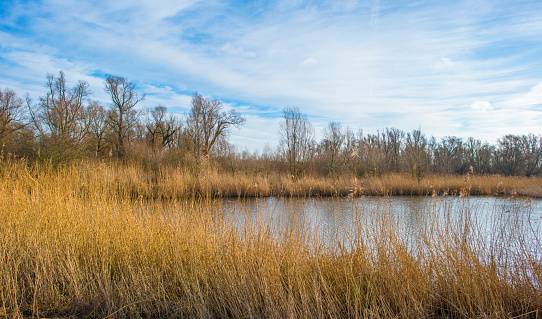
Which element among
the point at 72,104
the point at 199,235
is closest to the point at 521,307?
the point at 199,235

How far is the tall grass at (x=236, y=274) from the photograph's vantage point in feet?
8.21

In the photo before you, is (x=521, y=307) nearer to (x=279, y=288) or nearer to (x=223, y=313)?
(x=279, y=288)

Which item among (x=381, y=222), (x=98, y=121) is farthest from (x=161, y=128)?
(x=381, y=222)

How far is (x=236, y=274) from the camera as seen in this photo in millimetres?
2797

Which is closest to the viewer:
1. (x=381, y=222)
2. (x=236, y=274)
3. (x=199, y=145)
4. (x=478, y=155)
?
(x=236, y=274)

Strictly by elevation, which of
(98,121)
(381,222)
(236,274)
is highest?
(98,121)

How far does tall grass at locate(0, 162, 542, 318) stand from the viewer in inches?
98.5

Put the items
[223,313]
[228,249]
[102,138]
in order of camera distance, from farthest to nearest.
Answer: [102,138] < [228,249] < [223,313]

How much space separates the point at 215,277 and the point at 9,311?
1762mm

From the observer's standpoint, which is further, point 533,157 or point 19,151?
point 533,157

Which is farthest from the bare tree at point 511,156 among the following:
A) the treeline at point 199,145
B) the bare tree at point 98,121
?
the bare tree at point 98,121

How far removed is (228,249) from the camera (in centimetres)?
310

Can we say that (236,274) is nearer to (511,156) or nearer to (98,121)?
(98,121)

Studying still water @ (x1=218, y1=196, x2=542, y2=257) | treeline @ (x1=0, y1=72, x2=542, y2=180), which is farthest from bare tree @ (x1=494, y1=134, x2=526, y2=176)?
still water @ (x1=218, y1=196, x2=542, y2=257)
